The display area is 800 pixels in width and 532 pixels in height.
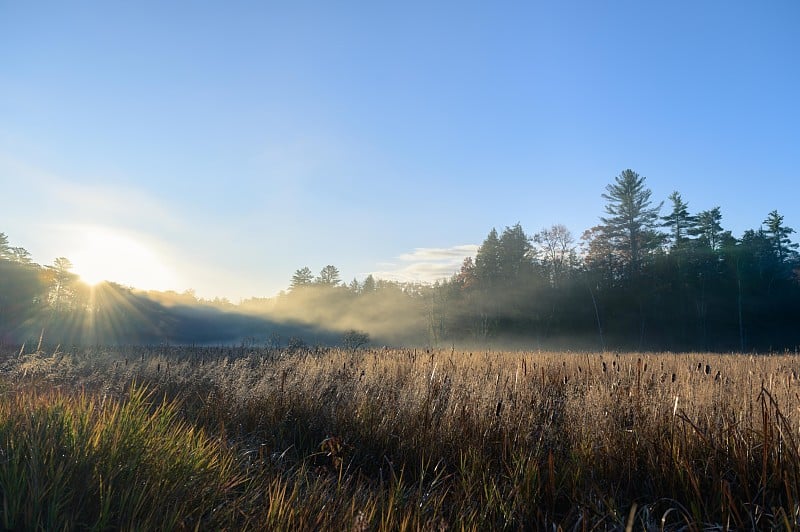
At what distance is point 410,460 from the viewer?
458 centimetres

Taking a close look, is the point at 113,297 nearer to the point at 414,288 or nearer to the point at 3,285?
the point at 3,285

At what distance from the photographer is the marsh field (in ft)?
8.43

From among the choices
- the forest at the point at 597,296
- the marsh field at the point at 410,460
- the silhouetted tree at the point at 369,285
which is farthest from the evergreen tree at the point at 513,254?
the marsh field at the point at 410,460

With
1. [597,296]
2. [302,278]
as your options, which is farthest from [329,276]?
[597,296]

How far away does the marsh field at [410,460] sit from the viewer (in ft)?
8.43

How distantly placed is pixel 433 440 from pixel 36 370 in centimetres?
629

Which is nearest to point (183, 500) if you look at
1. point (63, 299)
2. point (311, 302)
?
point (63, 299)

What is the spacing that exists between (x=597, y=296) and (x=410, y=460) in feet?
148

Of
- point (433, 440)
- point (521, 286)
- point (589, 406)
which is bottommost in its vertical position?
point (433, 440)

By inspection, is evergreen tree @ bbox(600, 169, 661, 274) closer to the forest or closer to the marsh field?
the forest

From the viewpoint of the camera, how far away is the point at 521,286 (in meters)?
48.4

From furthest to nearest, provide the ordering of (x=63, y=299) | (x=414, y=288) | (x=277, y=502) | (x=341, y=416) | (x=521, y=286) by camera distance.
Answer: (x=414, y=288)
(x=63, y=299)
(x=521, y=286)
(x=341, y=416)
(x=277, y=502)

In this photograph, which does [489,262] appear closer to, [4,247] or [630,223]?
[630,223]

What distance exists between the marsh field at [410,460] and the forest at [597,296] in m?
35.9
